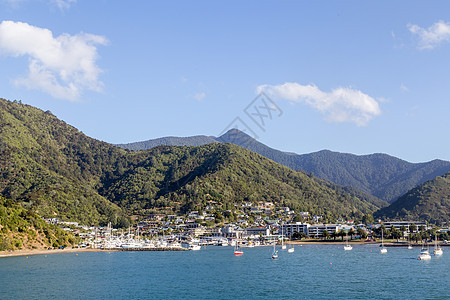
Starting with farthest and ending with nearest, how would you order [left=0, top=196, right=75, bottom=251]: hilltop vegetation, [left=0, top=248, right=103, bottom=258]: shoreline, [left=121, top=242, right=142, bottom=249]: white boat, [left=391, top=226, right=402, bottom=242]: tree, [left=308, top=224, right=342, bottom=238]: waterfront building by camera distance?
[left=308, top=224, right=342, bottom=238]: waterfront building → [left=391, top=226, right=402, bottom=242]: tree → [left=121, top=242, right=142, bottom=249]: white boat → [left=0, top=196, right=75, bottom=251]: hilltop vegetation → [left=0, top=248, right=103, bottom=258]: shoreline

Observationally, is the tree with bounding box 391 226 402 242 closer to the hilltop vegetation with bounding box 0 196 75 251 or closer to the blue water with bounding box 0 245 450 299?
the blue water with bounding box 0 245 450 299

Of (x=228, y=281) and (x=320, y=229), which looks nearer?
(x=228, y=281)

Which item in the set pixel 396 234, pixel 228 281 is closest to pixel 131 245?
pixel 228 281

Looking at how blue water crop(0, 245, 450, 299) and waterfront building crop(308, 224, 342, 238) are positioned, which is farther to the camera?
waterfront building crop(308, 224, 342, 238)

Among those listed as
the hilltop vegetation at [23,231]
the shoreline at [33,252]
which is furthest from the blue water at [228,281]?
the hilltop vegetation at [23,231]

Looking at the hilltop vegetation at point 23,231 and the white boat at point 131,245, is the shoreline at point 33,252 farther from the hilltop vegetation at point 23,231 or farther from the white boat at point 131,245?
the white boat at point 131,245

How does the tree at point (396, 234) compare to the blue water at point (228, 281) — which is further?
the tree at point (396, 234)

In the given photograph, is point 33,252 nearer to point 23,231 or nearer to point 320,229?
point 23,231

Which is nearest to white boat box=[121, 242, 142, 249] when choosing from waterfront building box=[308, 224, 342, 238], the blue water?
the blue water

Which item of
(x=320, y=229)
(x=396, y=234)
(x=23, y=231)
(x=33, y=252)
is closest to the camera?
(x=33, y=252)

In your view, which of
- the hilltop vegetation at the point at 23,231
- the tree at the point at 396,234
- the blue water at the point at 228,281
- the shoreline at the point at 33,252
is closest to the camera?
the blue water at the point at 228,281

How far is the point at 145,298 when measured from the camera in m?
50.5

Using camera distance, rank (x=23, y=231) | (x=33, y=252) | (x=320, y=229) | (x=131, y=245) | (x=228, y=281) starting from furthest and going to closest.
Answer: (x=320, y=229), (x=131, y=245), (x=23, y=231), (x=33, y=252), (x=228, y=281)

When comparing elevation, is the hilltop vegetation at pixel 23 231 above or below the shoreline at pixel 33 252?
above
